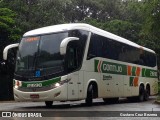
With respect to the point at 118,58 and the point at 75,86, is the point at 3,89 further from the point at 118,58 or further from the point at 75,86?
the point at 75,86

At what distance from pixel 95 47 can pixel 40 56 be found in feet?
10.3

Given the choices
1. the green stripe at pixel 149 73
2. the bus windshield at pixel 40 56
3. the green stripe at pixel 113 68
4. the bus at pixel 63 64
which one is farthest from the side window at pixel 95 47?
the green stripe at pixel 149 73

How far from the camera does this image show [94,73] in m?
17.4

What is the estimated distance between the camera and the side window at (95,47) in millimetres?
16891

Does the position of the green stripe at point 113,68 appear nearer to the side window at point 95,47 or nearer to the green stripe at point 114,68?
the green stripe at point 114,68

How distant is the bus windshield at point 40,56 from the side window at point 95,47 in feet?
6.01

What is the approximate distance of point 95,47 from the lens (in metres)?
17.5

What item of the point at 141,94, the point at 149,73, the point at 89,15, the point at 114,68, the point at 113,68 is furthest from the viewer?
the point at 89,15

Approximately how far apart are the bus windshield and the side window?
6.01 ft

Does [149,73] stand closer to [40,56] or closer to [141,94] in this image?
[141,94]

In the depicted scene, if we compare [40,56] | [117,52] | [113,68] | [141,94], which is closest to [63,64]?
[40,56]

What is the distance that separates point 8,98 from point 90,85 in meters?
16.9

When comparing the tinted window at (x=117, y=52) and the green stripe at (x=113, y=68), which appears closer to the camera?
the tinted window at (x=117, y=52)

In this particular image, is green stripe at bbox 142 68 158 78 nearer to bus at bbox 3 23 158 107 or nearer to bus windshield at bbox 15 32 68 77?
bus at bbox 3 23 158 107
